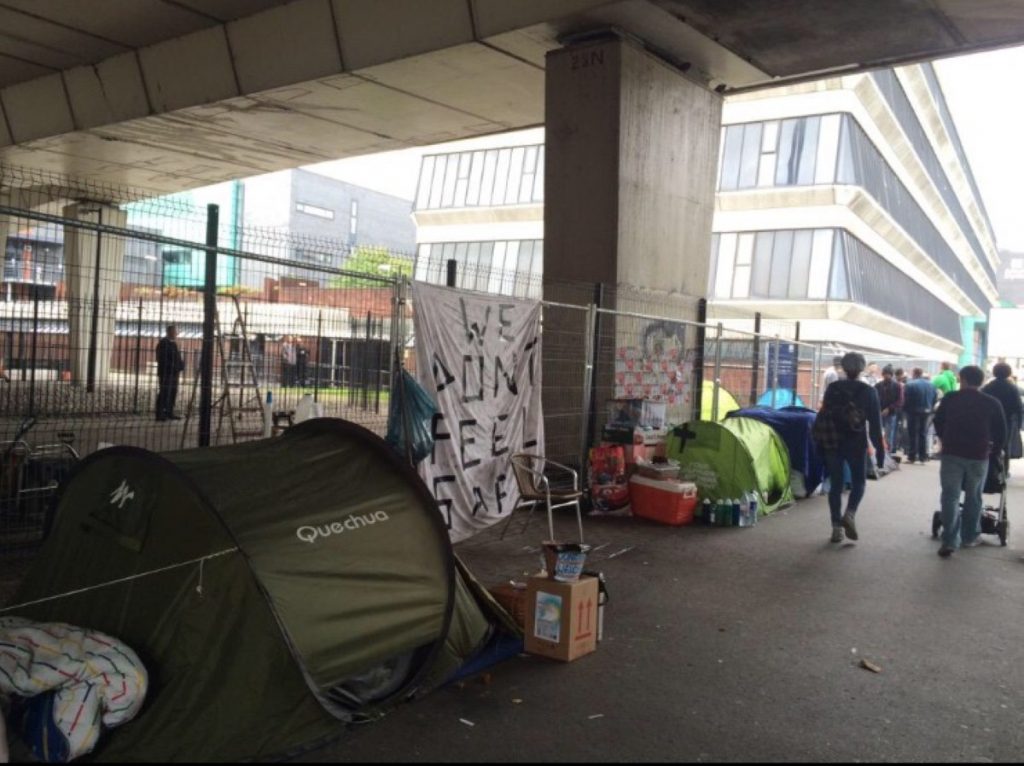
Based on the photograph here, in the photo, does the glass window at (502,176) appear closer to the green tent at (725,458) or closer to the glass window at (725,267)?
the glass window at (725,267)

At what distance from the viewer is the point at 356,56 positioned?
10.2 m

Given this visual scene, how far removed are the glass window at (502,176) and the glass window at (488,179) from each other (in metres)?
0.27

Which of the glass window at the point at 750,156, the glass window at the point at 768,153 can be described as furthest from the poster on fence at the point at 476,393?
the glass window at the point at 750,156

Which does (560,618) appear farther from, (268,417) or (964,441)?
(268,417)

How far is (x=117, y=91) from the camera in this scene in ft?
42.5

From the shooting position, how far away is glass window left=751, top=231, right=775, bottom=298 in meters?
33.9

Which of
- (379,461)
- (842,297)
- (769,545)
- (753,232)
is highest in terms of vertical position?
(753,232)

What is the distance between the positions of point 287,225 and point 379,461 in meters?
72.5

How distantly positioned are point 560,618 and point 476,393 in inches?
113

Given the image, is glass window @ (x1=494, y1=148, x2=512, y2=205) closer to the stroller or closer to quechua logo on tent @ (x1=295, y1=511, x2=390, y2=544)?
the stroller

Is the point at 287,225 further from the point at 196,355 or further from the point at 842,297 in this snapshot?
the point at 196,355

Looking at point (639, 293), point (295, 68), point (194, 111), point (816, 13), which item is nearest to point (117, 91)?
point (194, 111)

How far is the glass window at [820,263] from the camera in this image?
32438 mm

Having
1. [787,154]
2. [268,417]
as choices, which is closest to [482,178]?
[787,154]
